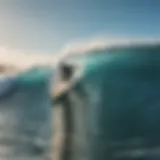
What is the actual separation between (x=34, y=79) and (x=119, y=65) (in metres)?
0.22

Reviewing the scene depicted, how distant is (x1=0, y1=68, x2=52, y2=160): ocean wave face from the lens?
87 cm

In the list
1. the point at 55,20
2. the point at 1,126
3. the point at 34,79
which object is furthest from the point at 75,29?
the point at 1,126

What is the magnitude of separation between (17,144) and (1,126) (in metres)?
0.06

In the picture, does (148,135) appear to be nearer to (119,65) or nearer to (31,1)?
(119,65)

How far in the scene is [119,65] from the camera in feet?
2.84

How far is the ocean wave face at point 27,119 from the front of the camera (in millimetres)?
872

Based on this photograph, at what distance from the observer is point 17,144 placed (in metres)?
0.88

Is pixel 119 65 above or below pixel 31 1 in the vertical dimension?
below

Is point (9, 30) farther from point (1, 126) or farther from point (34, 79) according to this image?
point (1, 126)

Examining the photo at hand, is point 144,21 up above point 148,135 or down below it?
above

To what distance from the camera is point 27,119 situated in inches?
34.7

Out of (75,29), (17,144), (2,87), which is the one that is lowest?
(17,144)

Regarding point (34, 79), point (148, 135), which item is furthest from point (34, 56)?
point (148, 135)

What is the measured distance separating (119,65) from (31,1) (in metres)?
0.29
